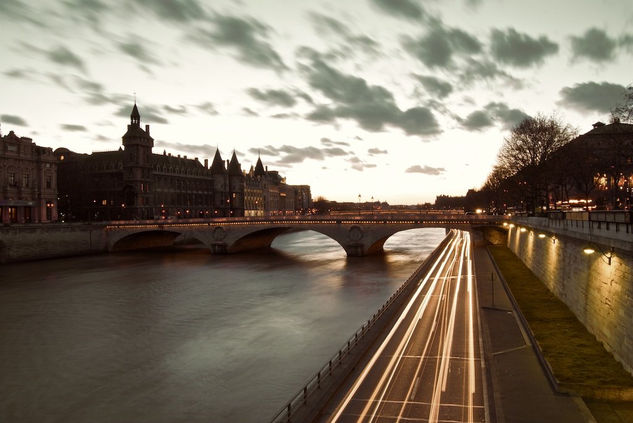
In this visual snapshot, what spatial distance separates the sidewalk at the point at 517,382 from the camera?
18.9 m

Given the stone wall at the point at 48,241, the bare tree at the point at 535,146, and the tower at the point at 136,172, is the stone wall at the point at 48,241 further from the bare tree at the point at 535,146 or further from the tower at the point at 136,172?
the bare tree at the point at 535,146

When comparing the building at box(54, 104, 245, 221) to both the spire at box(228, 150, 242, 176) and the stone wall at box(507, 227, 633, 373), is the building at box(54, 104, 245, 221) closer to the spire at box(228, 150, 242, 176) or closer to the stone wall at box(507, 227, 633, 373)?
the spire at box(228, 150, 242, 176)

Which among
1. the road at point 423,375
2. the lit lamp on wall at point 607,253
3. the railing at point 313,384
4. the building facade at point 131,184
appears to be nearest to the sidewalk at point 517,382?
the road at point 423,375

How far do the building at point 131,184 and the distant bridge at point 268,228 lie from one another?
87.4ft

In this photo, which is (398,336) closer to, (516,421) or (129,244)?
(516,421)

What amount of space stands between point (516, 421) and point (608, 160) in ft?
145

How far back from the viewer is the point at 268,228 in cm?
10188

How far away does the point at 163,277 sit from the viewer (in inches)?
2719

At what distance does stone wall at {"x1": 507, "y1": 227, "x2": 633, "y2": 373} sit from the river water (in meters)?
16.1

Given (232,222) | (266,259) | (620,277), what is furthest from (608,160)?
(232,222)

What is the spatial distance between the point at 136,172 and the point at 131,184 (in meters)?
4.01

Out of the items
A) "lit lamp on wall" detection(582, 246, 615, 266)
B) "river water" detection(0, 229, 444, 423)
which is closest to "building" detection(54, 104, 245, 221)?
"river water" detection(0, 229, 444, 423)

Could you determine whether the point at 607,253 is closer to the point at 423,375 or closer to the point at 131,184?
the point at 423,375

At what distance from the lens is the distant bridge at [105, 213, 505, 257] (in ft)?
275
